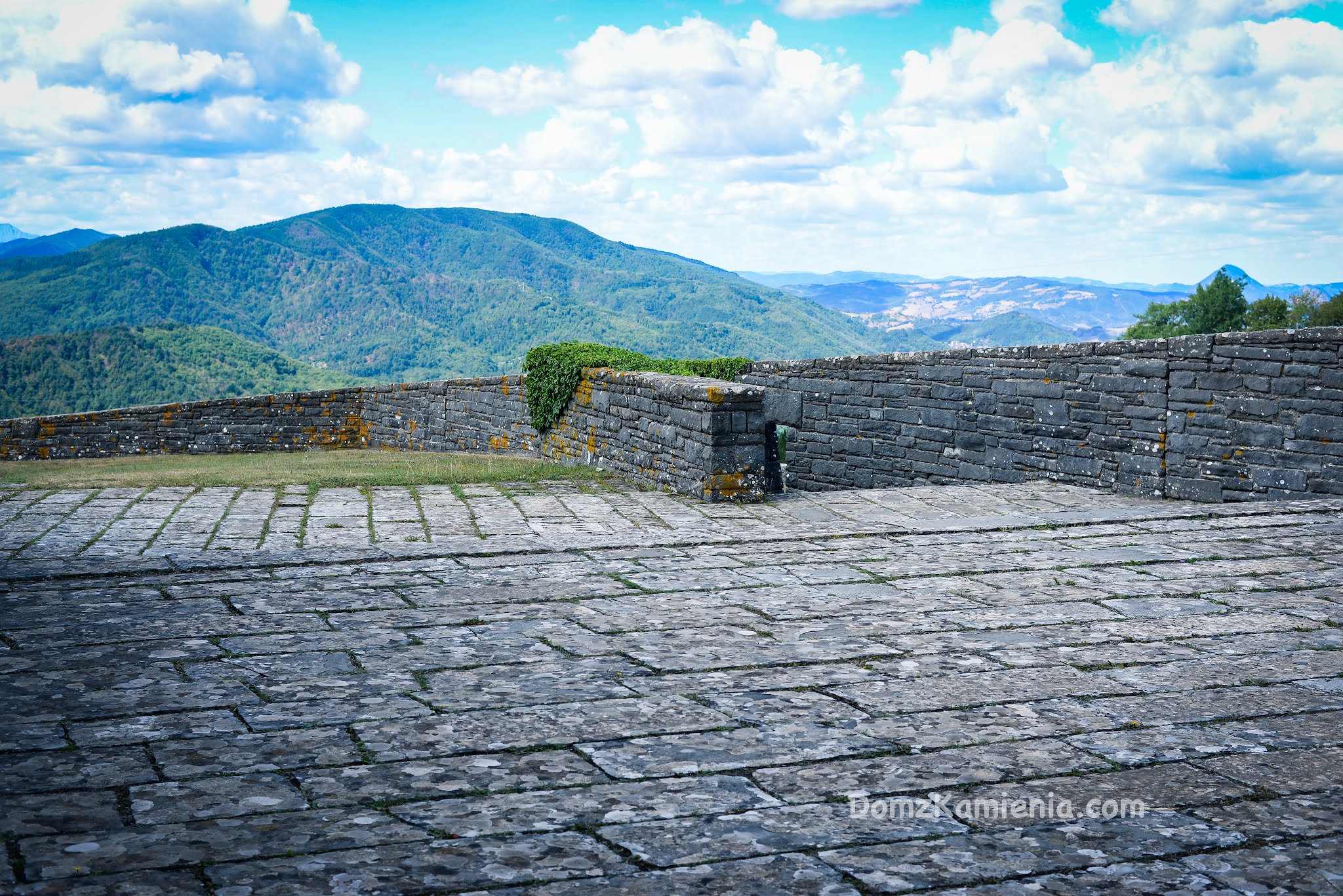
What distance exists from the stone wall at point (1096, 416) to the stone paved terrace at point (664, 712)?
5.00 feet

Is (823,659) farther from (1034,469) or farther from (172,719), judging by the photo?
(1034,469)

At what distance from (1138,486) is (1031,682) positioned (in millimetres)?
5111

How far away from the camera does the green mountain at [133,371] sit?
36312 millimetres

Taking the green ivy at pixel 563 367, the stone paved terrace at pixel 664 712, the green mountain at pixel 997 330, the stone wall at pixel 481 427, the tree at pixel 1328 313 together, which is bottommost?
the stone paved terrace at pixel 664 712

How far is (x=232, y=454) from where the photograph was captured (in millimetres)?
16047

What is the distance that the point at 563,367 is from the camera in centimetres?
1009

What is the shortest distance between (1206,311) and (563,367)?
1885 inches

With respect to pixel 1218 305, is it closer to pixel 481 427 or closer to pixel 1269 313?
pixel 1269 313

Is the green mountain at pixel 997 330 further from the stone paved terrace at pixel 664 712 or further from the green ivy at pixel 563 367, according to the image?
the stone paved terrace at pixel 664 712

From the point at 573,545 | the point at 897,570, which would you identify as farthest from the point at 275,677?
the point at 897,570

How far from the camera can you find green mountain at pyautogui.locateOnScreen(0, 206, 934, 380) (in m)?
81.4

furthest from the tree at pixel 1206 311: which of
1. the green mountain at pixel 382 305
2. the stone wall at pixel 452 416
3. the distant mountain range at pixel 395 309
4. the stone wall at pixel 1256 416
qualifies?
the stone wall at pixel 1256 416

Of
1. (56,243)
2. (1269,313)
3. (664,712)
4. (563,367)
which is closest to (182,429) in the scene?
(563,367)

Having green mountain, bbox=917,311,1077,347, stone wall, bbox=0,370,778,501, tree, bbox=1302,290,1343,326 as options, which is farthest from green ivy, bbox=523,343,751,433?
green mountain, bbox=917,311,1077,347
